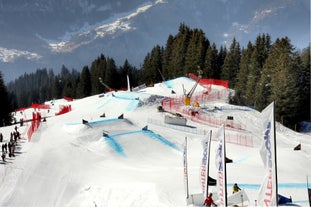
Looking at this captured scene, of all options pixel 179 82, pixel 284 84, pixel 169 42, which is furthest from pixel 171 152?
pixel 169 42

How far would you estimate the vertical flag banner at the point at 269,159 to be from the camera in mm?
11438

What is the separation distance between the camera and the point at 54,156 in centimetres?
3203

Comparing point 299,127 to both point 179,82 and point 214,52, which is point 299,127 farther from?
point 214,52

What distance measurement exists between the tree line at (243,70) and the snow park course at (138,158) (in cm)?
673

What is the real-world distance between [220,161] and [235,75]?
60607 millimetres

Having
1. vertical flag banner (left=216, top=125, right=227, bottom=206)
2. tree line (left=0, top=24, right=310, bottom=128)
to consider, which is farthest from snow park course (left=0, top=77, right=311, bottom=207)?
tree line (left=0, top=24, right=310, bottom=128)

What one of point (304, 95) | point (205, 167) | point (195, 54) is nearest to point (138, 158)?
point (205, 167)

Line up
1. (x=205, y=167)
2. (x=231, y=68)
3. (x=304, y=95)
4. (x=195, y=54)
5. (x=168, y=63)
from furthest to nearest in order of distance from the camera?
(x=168, y=63)
(x=195, y=54)
(x=231, y=68)
(x=304, y=95)
(x=205, y=167)

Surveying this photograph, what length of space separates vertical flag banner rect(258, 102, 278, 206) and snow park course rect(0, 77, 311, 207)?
717mm

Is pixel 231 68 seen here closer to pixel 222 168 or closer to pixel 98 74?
pixel 98 74

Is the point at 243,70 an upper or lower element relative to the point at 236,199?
upper

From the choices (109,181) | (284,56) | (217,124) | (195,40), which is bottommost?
(109,181)

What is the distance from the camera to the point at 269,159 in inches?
457

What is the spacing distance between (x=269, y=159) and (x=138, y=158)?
23.1 m
